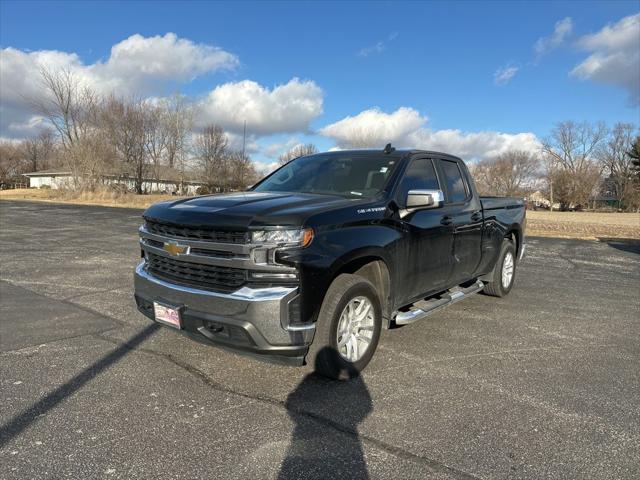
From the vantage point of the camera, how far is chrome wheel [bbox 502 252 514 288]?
6871mm

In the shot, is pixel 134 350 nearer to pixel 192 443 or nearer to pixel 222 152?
pixel 192 443

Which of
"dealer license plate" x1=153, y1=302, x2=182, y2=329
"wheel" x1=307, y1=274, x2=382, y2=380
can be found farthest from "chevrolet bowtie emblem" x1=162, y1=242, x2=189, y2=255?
"wheel" x1=307, y1=274, x2=382, y2=380

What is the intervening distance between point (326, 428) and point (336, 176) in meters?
2.59

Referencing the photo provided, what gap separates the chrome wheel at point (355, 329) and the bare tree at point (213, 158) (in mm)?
60439

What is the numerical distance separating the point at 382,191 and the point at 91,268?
21.1 feet

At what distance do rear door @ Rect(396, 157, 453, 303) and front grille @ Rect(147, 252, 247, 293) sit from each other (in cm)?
158

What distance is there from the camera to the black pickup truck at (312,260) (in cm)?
337

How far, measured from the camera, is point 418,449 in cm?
290

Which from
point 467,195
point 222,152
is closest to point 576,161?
point 222,152

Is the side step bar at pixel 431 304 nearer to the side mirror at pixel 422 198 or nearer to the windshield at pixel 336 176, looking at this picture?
the side mirror at pixel 422 198

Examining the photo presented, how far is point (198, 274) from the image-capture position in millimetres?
3682

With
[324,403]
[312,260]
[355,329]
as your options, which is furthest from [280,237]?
[324,403]

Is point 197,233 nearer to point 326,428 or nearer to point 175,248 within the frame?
point 175,248

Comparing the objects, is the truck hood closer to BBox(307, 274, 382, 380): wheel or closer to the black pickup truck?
the black pickup truck
